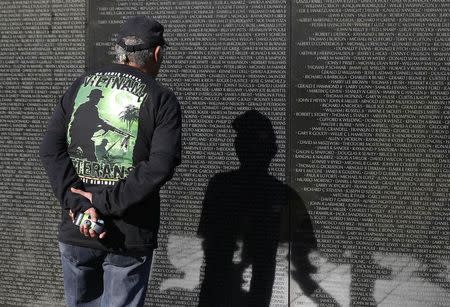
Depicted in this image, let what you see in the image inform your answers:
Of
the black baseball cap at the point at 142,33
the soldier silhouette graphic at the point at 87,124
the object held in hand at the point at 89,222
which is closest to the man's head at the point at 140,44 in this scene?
the black baseball cap at the point at 142,33

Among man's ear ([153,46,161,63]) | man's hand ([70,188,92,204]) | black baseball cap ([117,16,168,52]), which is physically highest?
black baseball cap ([117,16,168,52])

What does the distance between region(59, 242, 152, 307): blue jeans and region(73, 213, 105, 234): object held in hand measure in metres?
0.19

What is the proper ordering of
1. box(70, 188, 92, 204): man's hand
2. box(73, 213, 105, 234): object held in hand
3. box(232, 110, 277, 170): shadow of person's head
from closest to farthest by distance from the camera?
1. box(73, 213, 105, 234): object held in hand
2. box(70, 188, 92, 204): man's hand
3. box(232, 110, 277, 170): shadow of person's head

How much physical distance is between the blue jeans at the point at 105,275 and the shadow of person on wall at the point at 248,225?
4.95ft

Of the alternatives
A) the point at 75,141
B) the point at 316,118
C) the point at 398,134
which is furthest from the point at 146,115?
the point at 398,134

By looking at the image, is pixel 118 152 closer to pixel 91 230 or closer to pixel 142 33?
pixel 91 230

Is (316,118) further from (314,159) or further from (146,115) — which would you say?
(146,115)

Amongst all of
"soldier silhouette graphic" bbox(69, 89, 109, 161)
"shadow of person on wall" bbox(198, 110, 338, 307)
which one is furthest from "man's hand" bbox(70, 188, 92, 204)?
"shadow of person on wall" bbox(198, 110, 338, 307)

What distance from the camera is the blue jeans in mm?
3008

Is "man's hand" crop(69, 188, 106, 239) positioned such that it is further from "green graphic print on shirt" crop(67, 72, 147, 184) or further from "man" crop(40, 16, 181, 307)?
"green graphic print on shirt" crop(67, 72, 147, 184)

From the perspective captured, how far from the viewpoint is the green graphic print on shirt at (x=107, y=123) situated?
115 inches

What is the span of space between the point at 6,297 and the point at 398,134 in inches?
132

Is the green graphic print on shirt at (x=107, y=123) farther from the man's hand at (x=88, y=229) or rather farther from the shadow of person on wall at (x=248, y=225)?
the shadow of person on wall at (x=248, y=225)

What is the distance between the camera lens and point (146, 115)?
292 cm
